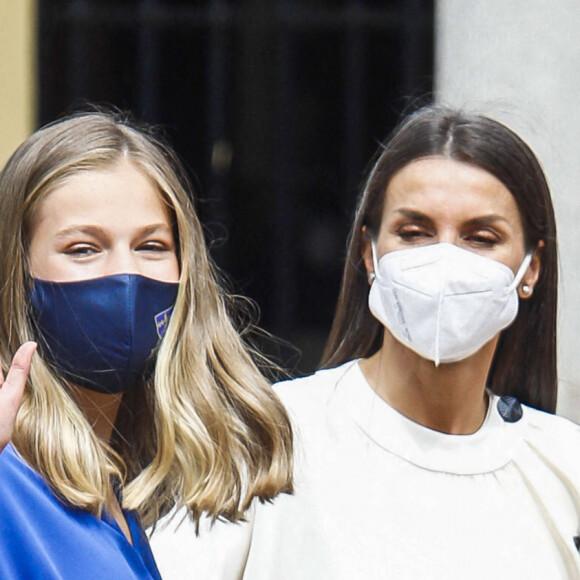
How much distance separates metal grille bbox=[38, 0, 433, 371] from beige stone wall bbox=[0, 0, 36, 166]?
0.95ft

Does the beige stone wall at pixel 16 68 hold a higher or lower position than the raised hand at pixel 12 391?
higher

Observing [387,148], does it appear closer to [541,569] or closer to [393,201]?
[393,201]

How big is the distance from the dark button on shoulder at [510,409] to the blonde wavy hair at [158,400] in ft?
2.22

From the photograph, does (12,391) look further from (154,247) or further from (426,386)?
(426,386)

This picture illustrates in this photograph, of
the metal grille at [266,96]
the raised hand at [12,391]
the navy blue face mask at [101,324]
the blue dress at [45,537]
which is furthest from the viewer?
the metal grille at [266,96]

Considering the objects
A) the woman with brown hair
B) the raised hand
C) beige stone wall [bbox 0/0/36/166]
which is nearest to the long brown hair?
the woman with brown hair

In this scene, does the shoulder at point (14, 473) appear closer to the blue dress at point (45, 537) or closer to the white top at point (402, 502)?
the blue dress at point (45, 537)

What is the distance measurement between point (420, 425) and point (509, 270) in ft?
1.45

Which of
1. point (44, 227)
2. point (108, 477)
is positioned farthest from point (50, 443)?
point (44, 227)

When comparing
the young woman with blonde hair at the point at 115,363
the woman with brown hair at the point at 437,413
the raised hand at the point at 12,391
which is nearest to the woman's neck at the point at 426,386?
the woman with brown hair at the point at 437,413

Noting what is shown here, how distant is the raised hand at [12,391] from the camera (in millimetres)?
2422

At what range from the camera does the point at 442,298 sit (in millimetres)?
3572

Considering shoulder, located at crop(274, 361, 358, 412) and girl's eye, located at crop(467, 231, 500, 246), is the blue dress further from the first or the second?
girl's eye, located at crop(467, 231, 500, 246)

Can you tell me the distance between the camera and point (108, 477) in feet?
9.62
